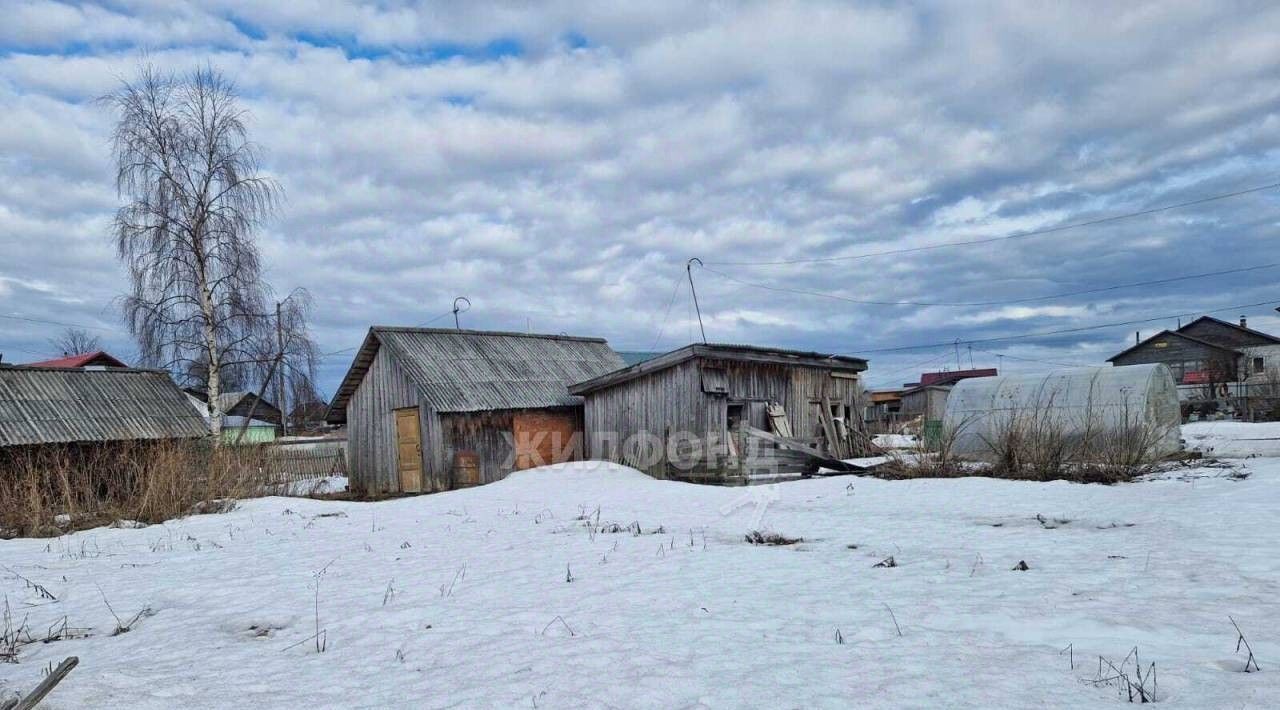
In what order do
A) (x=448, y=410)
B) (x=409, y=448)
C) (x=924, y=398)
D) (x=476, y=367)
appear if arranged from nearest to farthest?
(x=448, y=410) < (x=409, y=448) < (x=476, y=367) < (x=924, y=398)

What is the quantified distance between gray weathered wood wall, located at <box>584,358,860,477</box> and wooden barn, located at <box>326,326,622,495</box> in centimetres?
147

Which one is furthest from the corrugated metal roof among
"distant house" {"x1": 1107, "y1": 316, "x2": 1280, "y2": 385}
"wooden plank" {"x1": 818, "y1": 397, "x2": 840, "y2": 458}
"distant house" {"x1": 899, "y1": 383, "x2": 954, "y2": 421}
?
"distant house" {"x1": 1107, "y1": 316, "x2": 1280, "y2": 385}

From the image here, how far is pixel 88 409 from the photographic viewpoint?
53.3ft

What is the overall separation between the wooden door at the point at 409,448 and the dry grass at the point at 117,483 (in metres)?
3.42

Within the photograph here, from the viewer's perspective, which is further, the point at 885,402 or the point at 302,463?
the point at 885,402

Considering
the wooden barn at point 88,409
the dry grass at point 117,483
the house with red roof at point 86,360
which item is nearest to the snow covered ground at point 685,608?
the dry grass at point 117,483

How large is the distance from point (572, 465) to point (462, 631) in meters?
13.1

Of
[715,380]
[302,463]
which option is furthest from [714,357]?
[302,463]

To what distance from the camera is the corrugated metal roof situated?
15.2 m

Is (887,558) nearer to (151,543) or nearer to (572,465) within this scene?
(151,543)

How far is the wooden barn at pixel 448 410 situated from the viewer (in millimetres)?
19000

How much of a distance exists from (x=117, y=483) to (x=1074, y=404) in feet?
69.2

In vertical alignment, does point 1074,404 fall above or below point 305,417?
below

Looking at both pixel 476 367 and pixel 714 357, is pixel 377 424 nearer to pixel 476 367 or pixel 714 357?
pixel 476 367
